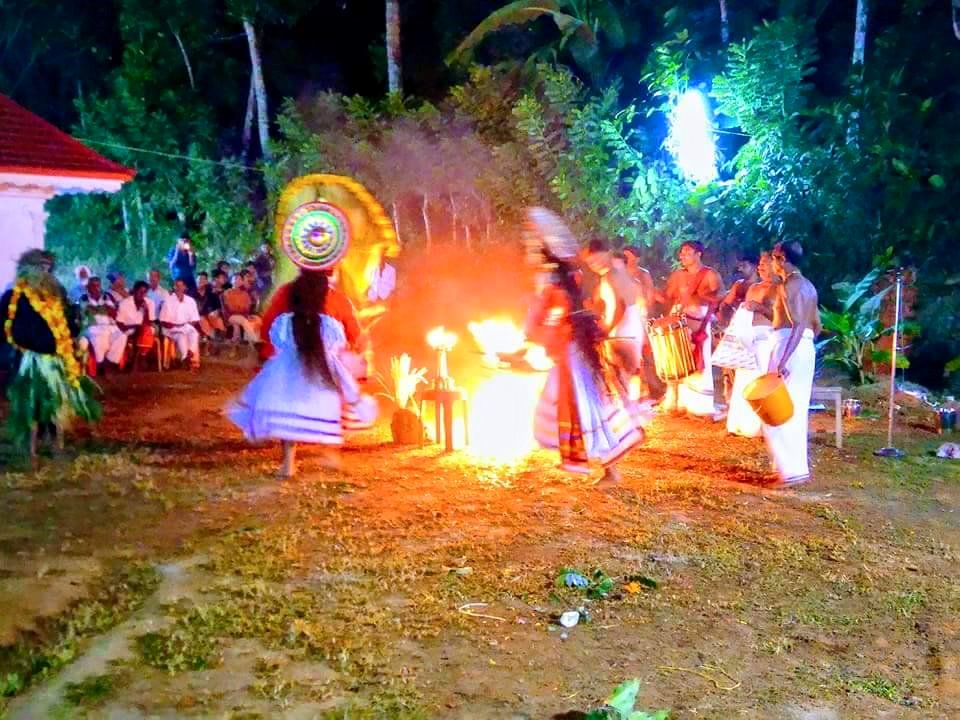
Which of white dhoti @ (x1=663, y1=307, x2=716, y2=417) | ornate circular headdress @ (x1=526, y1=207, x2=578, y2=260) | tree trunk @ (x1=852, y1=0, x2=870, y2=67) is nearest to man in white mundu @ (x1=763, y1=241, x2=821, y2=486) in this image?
ornate circular headdress @ (x1=526, y1=207, x2=578, y2=260)

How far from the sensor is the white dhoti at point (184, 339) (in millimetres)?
14352

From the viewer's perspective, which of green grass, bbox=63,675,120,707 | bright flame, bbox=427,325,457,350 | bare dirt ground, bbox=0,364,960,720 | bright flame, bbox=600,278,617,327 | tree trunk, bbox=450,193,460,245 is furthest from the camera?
tree trunk, bbox=450,193,460,245

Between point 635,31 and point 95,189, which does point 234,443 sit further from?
point 635,31

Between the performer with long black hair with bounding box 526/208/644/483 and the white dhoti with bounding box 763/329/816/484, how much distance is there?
1.10 meters

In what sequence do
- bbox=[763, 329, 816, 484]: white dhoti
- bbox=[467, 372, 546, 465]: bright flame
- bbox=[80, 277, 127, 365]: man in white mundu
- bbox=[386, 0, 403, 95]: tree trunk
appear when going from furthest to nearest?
bbox=[386, 0, 403, 95]: tree trunk
bbox=[80, 277, 127, 365]: man in white mundu
bbox=[467, 372, 546, 465]: bright flame
bbox=[763, 329, 816, 484]: white dhoti

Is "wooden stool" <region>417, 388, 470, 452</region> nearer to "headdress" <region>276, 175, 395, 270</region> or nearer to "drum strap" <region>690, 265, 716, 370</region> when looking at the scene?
"headdress" <region>276, 175, 395, 270</region>

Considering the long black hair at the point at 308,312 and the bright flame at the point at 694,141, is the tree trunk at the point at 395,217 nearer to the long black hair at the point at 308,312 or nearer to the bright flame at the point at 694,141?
the bright flame at the point at 694,141

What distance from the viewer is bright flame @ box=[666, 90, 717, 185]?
15102 mm

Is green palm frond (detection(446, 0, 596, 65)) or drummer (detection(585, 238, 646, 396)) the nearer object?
drummer (detection(585, 238, 646, 396))

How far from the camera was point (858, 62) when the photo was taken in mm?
15062

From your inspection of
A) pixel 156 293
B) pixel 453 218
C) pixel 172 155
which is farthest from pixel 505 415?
pixel 172 155

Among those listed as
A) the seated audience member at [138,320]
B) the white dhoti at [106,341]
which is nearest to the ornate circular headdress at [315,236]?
the white dhoti at [106,341]

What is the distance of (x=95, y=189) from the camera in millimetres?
14047

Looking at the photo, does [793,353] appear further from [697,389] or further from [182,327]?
[182,327]
